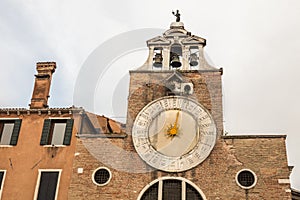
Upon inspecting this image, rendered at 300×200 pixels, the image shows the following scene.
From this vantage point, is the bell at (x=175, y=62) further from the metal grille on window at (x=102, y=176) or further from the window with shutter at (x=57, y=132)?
the metal grille on window at (x=102, y=176)

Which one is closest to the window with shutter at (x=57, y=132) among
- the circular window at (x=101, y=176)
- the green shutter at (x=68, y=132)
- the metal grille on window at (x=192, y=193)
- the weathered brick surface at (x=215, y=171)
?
the green shutter at (x=68, y=132)

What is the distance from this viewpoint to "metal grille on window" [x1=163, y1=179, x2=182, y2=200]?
15.4m

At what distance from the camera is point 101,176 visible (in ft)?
52.9

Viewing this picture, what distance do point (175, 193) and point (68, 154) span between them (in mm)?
4444

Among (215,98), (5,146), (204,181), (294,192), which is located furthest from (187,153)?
(5,146)

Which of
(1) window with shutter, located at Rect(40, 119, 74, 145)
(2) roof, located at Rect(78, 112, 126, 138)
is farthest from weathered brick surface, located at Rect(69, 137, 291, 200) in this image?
(1) window with shutter, located at Rect(40, 119, 74, 145)

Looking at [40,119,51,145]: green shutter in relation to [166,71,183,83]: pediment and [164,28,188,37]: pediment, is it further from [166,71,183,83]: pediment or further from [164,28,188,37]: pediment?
[164,28,188,37]: pediment

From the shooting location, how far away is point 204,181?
15523 millimetres

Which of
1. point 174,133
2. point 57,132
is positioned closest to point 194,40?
point 174,133

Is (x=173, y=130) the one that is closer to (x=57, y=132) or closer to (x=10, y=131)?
(x=57, y=132)

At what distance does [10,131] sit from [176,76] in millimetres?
6976

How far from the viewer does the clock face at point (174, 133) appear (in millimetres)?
15992

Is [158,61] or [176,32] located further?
[176,32]

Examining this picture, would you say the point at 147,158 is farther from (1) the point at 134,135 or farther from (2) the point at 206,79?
(2) the point at 206,79
